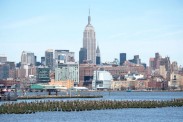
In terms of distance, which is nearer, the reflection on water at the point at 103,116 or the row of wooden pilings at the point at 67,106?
the reflection on water at the point at 103,116

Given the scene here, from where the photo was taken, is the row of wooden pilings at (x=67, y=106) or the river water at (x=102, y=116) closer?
the river water at (x=102, y=116)

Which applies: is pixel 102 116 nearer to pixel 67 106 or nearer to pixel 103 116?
pixel 103 116

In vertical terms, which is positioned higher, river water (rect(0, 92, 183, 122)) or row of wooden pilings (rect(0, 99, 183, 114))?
row of wooden pilings (rect(0, 99, 183, 114))

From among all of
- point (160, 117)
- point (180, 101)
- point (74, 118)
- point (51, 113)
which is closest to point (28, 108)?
point (51, 113)

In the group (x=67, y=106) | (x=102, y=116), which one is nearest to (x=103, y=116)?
(x=102, y=116)

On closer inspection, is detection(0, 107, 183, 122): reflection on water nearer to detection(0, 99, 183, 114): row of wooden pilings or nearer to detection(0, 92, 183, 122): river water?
detection(0, 92, 183, 122): river water

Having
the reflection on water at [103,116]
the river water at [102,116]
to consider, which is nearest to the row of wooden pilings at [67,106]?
the river water at [102,116]

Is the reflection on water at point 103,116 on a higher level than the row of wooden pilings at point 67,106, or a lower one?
lower

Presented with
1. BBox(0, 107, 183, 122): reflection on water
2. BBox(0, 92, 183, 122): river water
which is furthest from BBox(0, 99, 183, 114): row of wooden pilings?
BBox(0, 107, 183, 122): reflection on water

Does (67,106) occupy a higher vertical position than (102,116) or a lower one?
higher

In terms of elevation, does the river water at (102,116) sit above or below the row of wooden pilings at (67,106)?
below

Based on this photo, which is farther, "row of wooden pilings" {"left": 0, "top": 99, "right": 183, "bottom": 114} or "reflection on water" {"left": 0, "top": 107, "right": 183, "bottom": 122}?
"row of wooden pilings" {"left": 0, "top": 99, "right": 183, "bottom": 114}

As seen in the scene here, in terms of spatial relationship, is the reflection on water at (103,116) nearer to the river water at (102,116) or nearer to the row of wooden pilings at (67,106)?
the river water at (102,116)

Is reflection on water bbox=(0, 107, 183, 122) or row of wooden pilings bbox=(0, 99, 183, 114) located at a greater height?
row of wooden pilings bbox=(0, 99, 183, 114)
